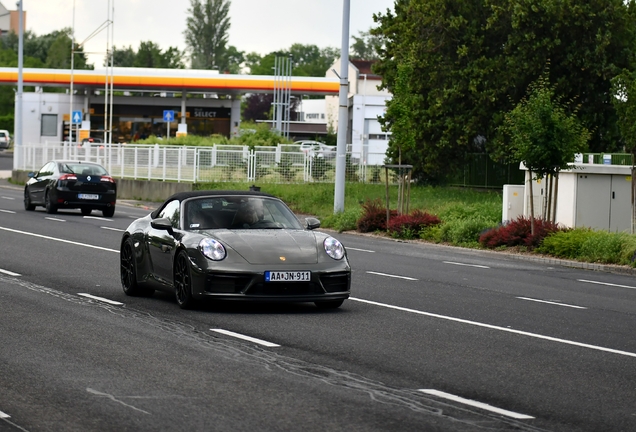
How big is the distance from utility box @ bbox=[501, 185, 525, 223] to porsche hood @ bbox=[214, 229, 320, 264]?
16.7 meters

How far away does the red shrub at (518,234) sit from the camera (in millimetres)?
25625

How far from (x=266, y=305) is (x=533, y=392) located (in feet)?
18.6

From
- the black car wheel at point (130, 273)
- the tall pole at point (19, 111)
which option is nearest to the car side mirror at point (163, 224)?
the black car wheel at point (130, 273)

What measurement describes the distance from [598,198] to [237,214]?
1604 centimetres

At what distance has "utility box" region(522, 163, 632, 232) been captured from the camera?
91.2 ft

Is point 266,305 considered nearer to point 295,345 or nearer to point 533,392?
point 295,345

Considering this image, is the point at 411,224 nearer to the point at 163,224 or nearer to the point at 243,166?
the point at 243,166

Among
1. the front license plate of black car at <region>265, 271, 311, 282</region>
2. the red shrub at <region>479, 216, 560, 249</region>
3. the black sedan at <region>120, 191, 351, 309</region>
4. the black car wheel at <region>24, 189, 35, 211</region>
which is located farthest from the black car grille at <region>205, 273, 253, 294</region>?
the black car wheel at <region>24, 189, 35, 211</region>

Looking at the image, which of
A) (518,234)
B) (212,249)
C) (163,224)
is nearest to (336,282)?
(212,249)

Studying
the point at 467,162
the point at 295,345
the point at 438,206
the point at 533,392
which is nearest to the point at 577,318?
the point at 295,345

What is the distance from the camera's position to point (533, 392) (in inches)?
336

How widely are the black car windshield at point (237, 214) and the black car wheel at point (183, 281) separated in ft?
1.56

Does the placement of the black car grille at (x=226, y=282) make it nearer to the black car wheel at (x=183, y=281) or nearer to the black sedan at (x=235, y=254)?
the black sedan at (x=235, y=254)

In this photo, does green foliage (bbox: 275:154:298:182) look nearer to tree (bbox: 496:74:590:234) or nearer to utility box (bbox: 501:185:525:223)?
utility box (bbox: 501:185:525:223)
